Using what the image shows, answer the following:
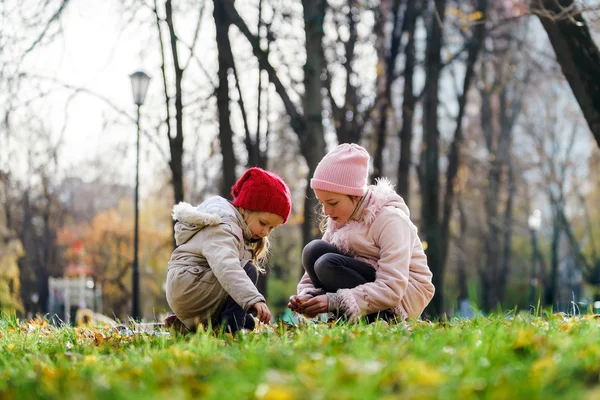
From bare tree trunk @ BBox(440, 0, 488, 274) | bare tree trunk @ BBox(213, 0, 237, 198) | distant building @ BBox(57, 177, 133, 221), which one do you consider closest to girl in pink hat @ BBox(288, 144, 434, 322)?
bare tree trunk @ BBox(213, 0, 237, 198)

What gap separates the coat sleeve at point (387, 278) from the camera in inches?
197

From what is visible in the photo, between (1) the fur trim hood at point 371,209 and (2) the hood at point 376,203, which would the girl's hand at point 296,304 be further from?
(2) the hood at point 376,203

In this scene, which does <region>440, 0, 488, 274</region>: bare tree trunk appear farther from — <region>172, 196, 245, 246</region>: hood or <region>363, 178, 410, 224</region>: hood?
<region>172, 196, 245, 246</region>: hood

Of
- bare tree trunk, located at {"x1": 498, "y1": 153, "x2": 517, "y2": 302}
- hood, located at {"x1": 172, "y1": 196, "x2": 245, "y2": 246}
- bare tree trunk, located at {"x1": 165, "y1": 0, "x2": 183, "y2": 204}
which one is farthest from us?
bare tree trunk, located at {"x1": 498, "y1": 153, "x2": 517, "y2": 302}

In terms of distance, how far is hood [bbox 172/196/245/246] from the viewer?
16.3 feet

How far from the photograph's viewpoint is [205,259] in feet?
16.9

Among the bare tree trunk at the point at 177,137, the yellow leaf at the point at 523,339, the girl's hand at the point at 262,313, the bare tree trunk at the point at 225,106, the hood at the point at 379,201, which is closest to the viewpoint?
the yellow leaf at the point at 523,339

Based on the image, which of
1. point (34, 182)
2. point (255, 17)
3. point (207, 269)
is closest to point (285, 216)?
point (207, 269)

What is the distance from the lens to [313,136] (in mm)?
9930

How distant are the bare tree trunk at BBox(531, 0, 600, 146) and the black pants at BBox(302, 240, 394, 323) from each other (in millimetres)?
2915

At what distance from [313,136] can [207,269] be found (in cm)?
508

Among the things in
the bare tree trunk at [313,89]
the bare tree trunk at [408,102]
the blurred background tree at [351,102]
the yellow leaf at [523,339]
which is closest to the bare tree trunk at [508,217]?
the blurred background tree at [351,102]

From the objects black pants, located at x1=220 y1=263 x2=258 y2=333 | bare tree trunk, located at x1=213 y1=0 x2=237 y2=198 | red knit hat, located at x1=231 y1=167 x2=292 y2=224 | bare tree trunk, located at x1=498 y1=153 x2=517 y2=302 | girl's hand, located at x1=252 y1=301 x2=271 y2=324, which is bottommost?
bare tree trunk, located at x1=498 y1=153 x2=517 y2=302

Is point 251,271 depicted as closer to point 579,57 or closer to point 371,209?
point 371,209
